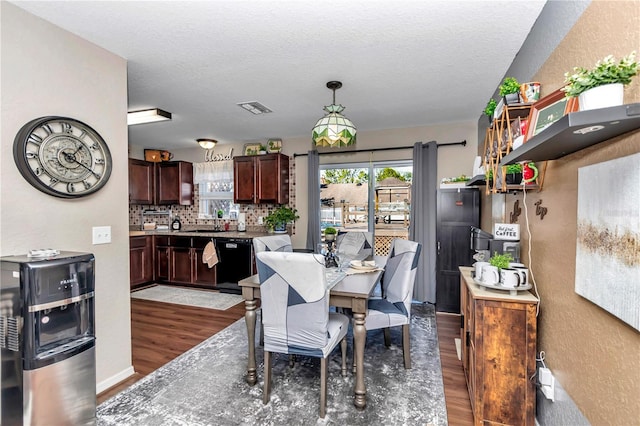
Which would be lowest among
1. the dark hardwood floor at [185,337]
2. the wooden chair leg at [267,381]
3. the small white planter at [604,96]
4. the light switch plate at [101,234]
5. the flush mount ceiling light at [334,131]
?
the dark hardwood floor at [185,337]

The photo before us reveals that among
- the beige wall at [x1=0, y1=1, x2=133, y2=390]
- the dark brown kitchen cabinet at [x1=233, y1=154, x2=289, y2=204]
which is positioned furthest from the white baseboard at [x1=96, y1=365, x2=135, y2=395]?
the dark brown kitchen cabinet at [x1=233, y1=154, x2=289, y2=204]

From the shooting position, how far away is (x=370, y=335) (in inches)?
129

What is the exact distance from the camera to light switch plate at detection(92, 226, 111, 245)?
2264mm

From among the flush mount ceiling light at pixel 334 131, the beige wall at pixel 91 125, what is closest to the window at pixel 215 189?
the beige wall at pixel 91 125

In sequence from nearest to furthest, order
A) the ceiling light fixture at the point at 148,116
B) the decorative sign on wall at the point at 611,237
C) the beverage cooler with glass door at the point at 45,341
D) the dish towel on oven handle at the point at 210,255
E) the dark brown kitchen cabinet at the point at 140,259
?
the decorative sign on wall at the point at 611,237 → the beverage cooler with glass door at the point at 45,341 → the ceiling light fixture at the point at 148,116 → the dish towel on oven handle at the point at 210,255 → the dark brown kitchen cabinet at the point at 140,259

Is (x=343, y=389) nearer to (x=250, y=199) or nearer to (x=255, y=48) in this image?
(x=255, y=48)

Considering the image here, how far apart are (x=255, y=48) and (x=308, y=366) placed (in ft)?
8.53

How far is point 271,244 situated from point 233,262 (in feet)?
6.64

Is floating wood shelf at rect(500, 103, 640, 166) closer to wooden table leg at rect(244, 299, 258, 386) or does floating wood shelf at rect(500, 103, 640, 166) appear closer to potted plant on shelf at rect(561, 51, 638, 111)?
potted plant on shelf at rect(561, 51, 638, 111)

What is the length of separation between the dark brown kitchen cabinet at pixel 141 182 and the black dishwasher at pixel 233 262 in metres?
1.91

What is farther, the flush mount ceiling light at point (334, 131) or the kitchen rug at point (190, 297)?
the kitchen rug at point (190, 297)

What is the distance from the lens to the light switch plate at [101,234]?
226 cm

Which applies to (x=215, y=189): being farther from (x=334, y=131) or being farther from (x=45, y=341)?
(x=45, y=341)

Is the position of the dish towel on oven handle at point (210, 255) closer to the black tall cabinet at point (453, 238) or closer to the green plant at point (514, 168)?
the black tall cabinet at point (453, 238)
